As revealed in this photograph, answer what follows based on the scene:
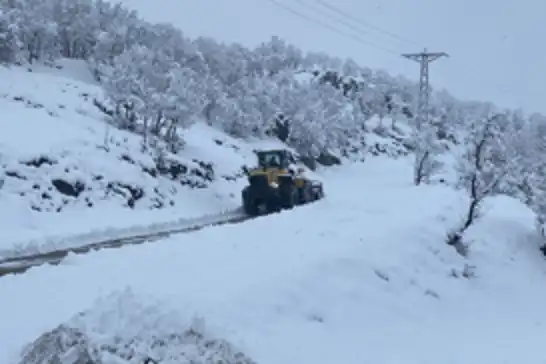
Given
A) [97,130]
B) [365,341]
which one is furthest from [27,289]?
[97,130]

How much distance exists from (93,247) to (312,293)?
734 cm

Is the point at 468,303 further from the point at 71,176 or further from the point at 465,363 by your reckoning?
the point at 71,176

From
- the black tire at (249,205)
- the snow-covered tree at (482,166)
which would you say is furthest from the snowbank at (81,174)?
the snow-covered tree at (482,166)

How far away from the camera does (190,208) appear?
92.6 feet

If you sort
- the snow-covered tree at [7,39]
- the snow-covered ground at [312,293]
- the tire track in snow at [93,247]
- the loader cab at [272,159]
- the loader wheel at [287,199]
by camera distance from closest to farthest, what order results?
1. the snow-covered ground at [312,293]
2. the tire track in snow at [93,247]
3. the loader wheel at [287,199]
4. the loader cab at [272,159]
5. the snow-covered tree at [7,39]

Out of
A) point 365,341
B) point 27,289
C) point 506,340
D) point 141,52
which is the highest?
point 141,52

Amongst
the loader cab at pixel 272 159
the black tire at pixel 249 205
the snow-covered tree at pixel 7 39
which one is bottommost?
the black tire at pixel 249 205

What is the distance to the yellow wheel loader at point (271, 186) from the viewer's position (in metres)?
24.6

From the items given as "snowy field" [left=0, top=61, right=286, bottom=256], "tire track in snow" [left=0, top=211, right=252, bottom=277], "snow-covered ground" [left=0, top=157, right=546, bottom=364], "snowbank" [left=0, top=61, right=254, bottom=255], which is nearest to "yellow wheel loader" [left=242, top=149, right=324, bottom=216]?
"tire track in snow" [left=0, top=211, right=252, bottom=277]

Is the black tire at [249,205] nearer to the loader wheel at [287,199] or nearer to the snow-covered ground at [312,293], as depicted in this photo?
the loader wheel at [287,199]

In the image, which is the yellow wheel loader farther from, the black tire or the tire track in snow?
the tire track in snow

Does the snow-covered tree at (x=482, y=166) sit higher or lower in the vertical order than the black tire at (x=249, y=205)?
higher

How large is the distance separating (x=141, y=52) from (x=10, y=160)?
19.3 metres

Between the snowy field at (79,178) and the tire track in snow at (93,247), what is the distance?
90cm
